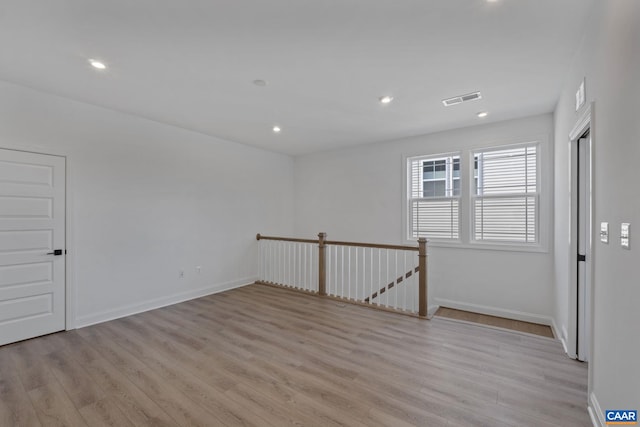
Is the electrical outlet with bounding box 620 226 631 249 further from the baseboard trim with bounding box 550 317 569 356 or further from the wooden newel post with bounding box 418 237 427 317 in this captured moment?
the wooden newel post with bounding box 418 237 427 317

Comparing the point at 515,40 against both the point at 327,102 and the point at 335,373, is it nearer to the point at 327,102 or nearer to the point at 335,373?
the point at 327,102

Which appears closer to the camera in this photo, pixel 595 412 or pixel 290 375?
pixel 595 412

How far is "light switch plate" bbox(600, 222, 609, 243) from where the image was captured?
173 centimetres

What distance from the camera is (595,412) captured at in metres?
1.91

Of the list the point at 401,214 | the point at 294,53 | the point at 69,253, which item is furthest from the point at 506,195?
the point at 69,253

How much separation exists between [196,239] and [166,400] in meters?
2.92

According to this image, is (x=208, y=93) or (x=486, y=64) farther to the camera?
(x=208, y=93)

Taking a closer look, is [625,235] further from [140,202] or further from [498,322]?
[140,202]

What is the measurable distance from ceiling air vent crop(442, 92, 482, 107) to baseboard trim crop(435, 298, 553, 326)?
298 cm

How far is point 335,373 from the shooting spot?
2.53 metres

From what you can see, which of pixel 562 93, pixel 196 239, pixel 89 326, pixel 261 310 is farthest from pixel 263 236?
pixel 562 93

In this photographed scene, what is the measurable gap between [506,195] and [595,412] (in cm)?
302

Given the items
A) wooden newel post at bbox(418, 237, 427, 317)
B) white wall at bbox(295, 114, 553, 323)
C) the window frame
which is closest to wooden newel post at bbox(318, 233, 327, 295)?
white wall at bbox(295, 114, 553, 323)
